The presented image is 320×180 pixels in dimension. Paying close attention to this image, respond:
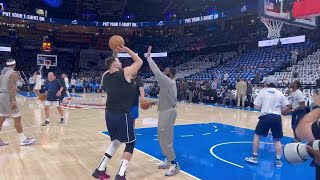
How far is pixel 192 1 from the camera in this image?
36.8 metres

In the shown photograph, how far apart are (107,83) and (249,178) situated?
2.59 m

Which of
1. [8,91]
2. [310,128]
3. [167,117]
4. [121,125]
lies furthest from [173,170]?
[8,91]

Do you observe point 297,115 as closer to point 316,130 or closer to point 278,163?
point 278,163

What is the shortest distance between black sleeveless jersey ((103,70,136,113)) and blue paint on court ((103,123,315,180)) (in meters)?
1.63

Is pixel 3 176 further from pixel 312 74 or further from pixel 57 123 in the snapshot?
pixel 312 74

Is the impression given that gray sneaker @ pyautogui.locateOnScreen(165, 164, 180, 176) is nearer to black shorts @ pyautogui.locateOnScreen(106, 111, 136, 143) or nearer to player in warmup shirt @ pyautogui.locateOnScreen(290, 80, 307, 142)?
black shorts @ pyautogui.locateOnScreen(106, 111, 136, 143)

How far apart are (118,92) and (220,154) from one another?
10.1ft

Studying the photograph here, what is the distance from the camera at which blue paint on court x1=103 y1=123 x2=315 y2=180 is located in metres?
5.05

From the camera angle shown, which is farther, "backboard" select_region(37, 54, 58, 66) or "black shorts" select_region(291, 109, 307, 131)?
"backboard" select_region(37, 54, 58, 66)

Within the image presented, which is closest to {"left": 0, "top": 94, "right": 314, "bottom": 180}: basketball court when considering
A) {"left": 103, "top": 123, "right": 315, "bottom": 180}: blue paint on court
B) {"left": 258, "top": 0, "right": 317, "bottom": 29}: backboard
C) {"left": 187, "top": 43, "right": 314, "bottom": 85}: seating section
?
{"left": 103, "top": 123, "right": 315, "bottom": 180}: blue paint on court

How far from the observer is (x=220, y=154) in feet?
20.8

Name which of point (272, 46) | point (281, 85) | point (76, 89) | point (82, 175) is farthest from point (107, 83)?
point (76, 89)

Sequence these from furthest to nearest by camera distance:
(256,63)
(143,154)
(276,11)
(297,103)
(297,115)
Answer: (256,63) → (276,11) → (297,115) → (297,103) → (143,154)

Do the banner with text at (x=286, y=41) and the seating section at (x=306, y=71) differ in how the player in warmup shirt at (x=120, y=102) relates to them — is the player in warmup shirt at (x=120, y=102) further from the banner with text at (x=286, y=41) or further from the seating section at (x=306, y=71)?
the banner with text at (x=286, y=41)
